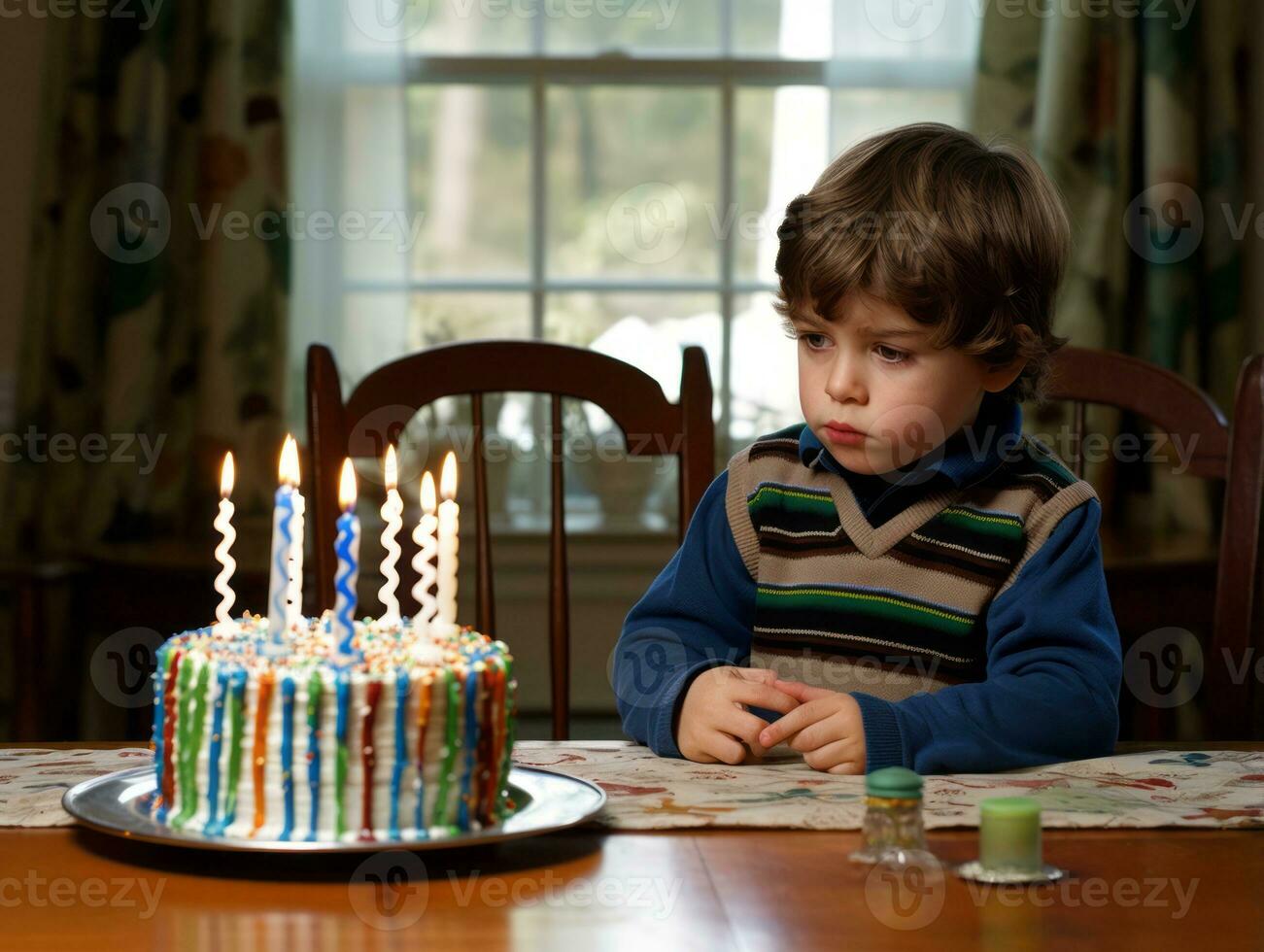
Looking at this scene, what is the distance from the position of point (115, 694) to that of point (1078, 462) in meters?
1.93

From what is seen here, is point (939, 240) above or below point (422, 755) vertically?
above

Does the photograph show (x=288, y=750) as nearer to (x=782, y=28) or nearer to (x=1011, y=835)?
(x=1011, y=835)

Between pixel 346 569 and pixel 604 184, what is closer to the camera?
pixel 346 569

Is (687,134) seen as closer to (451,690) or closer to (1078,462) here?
(1078,462)

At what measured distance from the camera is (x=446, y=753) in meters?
0.81

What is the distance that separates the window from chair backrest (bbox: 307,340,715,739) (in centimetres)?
128

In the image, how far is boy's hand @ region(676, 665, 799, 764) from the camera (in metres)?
1.11

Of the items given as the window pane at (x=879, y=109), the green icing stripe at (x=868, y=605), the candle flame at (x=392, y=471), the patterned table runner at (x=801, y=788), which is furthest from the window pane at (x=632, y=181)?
the candle flame at (x=392, y=471)

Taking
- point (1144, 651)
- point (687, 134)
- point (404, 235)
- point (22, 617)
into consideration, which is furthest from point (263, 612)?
point (1144, 651)

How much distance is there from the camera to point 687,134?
305 cm

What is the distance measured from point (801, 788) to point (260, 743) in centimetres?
38

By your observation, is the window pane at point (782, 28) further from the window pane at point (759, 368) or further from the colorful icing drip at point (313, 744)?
the colorful icing drip at point (313, 744)

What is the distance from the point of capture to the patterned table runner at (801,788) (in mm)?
928

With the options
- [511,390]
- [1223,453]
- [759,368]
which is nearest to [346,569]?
[511,390]
